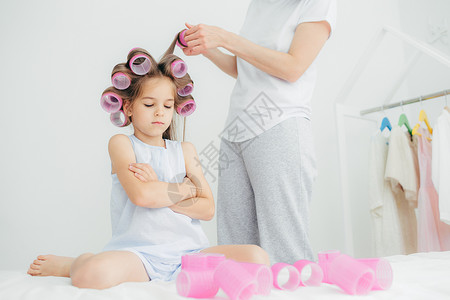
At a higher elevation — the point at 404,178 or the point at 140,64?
the point at 140,64

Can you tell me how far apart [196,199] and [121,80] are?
1.40 feet

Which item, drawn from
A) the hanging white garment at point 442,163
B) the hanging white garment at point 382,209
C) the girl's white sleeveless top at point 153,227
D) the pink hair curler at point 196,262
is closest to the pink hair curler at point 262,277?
the pink hair curler at point 196,262

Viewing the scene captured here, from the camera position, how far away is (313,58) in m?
1.24

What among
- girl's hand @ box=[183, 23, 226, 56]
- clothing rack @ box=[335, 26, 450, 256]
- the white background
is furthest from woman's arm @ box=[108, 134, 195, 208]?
clothing rack @ box=[335, 26, 450, 256]

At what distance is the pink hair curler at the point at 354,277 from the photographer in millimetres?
671

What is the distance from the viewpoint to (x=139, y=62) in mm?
1208

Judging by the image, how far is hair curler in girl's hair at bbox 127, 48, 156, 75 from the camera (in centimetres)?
119

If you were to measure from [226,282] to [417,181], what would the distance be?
1.59 m

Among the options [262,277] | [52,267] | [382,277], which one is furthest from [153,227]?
[382,277]

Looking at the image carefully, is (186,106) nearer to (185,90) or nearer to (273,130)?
(185,90)

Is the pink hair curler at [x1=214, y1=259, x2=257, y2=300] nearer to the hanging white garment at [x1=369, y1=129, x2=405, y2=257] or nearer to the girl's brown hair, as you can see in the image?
the girl's brown hair

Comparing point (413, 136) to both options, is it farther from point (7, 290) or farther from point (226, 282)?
point (7, 290)

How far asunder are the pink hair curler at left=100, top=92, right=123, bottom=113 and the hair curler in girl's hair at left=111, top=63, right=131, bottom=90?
0.10ft

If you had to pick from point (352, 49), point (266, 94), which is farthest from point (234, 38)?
point (352, 49)
